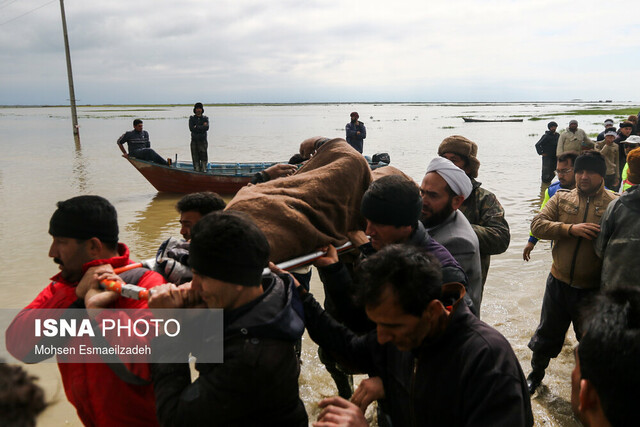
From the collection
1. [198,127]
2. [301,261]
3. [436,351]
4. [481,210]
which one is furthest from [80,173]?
[436,351]

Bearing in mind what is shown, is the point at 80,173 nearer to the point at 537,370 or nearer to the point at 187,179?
the point at 187,179

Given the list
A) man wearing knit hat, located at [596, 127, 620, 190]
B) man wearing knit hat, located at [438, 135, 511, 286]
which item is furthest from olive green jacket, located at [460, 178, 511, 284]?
man wearing knit hat, located at [596, 127, 620, 190]

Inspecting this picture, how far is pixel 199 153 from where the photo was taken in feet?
43.8

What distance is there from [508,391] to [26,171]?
21.0 meters

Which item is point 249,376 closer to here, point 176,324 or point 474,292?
point 176,324

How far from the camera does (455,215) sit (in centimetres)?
273

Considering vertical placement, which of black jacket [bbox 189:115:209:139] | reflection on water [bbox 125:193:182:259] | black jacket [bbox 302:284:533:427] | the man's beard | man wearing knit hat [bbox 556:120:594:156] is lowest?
reflection on water [bbox 125:193:182:259]

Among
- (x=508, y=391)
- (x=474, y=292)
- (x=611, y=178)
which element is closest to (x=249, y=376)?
(x=508, y=391)

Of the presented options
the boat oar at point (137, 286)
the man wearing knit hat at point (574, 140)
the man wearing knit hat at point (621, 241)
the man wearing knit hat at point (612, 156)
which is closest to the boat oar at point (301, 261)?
the boat oar at point (137, 286)

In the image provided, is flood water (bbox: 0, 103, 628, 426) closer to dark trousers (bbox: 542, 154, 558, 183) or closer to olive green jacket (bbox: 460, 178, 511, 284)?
dark trousers (bbox: 542, 154, 558, 183)

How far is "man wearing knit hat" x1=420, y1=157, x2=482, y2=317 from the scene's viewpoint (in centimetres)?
263

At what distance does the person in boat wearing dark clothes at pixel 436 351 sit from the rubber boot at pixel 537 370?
2447 millimetres

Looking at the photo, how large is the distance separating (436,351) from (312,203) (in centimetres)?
Result: 114

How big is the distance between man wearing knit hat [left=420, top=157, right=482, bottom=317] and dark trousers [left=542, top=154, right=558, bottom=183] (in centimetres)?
1193
